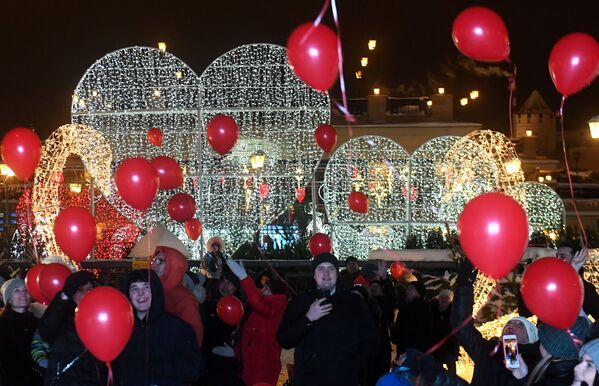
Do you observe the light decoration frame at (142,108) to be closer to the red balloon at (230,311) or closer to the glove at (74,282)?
the red balloon at (230,311)

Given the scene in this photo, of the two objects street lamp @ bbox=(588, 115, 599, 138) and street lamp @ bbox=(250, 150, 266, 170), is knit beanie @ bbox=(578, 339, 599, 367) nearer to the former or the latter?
street lamp @ bbox=(588, 115, 599, 138)

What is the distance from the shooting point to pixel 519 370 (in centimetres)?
527

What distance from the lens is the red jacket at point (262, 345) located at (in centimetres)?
848

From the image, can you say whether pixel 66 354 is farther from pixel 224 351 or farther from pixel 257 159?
pixel 257 159

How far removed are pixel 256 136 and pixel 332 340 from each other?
1077 cm

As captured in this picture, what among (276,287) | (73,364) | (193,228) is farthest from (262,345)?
(193,228)

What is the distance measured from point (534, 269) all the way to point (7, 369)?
379 cm

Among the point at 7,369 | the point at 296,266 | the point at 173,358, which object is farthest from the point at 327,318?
the point at 296,266

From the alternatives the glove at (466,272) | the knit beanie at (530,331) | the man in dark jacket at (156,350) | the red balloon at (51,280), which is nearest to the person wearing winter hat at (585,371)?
the knit beanie at (530,331)

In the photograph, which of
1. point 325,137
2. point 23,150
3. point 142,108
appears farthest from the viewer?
point 142,108

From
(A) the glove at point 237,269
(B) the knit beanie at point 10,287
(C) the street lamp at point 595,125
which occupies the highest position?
(C) the street lamp at point 595,125

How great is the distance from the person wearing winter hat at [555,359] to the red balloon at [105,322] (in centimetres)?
233

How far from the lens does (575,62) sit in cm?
823

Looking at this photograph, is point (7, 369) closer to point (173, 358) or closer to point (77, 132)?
point (173, 358)
